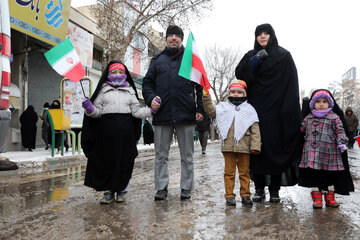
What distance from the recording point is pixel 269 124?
4098 millimetres

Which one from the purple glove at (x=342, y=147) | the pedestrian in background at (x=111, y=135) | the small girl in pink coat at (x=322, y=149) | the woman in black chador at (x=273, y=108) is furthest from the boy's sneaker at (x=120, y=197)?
the purple glove at (x=342, y=147)

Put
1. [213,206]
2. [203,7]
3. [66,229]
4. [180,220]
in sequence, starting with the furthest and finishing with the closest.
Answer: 1. [203,7]
2. [213,206]
3. [180,220]
4. [66,229]

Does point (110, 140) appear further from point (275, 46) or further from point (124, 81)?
point (275, 46)

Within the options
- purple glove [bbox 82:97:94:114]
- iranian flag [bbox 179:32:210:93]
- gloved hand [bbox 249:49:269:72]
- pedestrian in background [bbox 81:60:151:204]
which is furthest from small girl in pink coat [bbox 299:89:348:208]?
purple glove [bbox 82:97:94:114]

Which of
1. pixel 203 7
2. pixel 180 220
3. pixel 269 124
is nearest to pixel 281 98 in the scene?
pixel 269 124

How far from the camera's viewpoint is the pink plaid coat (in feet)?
12.5

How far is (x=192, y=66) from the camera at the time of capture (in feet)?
13.1

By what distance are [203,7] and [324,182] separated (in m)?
16.1

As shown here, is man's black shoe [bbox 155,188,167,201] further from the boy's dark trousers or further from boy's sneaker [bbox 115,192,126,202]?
the boy's dark trousers

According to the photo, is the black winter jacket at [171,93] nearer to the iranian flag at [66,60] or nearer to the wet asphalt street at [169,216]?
the iranian flag at [66,60]

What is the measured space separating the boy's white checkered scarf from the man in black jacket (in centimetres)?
31

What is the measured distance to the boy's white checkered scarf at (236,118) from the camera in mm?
3969

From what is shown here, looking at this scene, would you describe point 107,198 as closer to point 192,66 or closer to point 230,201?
point 230,201

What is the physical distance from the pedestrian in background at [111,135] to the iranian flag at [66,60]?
1.68 ft
